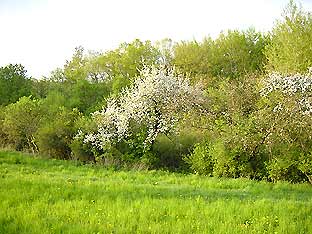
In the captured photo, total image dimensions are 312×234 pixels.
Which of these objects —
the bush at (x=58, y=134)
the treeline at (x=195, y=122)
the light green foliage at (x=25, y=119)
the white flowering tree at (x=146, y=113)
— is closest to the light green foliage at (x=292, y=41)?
the treeline at (x=195, y=122)

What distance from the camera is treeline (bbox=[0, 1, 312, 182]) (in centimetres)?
2025

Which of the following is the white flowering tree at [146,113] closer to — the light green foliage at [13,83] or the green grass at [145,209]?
the green grass at [145,209]

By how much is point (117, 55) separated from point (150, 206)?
38.7 metres

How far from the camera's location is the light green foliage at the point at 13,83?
133 ft

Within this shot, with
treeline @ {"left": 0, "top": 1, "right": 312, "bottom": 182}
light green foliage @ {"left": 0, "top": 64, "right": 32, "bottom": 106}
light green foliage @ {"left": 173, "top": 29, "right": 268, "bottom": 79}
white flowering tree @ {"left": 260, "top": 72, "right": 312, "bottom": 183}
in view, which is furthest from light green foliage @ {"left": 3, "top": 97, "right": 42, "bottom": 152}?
light green foliage @ {"left": 173, "top": 29, "right": 268, "bottom": 79}

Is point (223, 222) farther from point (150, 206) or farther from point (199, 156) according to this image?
point (199, 156)

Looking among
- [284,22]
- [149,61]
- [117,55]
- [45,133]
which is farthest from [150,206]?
[117,55]

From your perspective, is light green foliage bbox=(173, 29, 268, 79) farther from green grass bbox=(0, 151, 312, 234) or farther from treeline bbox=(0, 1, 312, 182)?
green grass bbox=(0, 151, 312, 234)

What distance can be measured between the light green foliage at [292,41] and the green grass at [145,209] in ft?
49.3

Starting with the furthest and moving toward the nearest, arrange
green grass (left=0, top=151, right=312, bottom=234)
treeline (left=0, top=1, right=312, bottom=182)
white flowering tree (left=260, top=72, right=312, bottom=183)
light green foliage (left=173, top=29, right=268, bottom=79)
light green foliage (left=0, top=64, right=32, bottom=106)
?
light green foliage (left=173, top=29, right=268, bottom=79)
light green foliage (left=0, top=64, right=32, bottom=106)
treeline (left=0, top=1, right=312, bottom=182)
white flowering tree (left=260, top=72, right=312, bottom=183)
green grass (left=0, top=151, right=312, bottom=234)

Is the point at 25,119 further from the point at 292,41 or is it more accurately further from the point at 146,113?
the point at 292,41

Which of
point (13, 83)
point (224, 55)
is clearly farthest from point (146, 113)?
point (224, 55)

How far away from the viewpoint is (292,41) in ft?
103

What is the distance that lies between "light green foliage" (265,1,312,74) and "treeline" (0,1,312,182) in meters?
0.07
